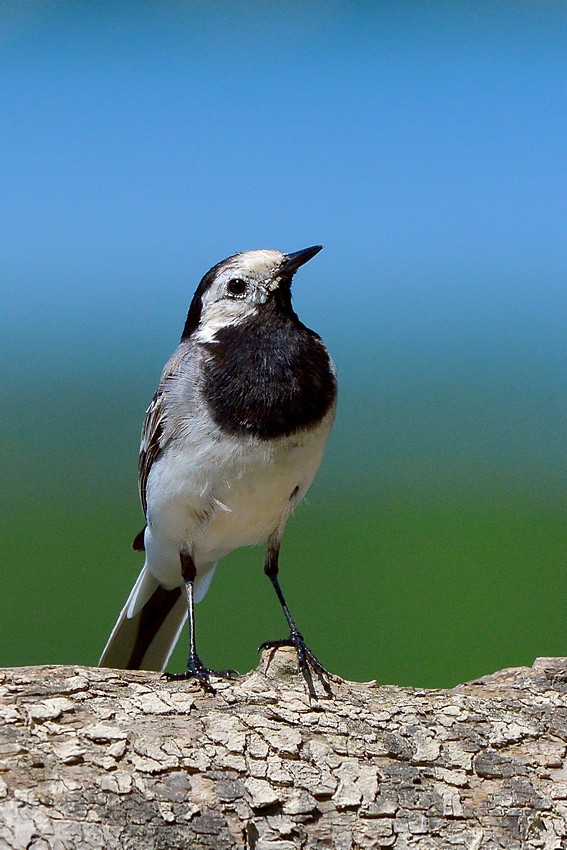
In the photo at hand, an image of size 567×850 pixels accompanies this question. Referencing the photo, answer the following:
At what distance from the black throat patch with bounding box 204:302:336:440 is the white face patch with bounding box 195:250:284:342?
5 cm

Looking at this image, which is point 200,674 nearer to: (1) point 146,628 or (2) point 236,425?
(2) point 236,425

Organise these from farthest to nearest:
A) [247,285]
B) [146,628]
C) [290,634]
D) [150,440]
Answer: [146,628] < [150,440] < [247,285] < [290,634]

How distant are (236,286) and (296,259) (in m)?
0.25

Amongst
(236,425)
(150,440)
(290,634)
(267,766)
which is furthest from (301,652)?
(150,440)

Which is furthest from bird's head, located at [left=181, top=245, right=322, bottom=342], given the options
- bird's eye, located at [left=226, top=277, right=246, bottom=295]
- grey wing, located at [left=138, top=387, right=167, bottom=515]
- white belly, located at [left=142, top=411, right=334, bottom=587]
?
white belly, located at [left=142, top=411, right=334, bottom=587]

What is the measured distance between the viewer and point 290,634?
11.1 feet

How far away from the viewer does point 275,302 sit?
3500 millimetres

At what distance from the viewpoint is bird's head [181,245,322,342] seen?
3480 mm

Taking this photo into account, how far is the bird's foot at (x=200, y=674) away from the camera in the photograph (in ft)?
9.43

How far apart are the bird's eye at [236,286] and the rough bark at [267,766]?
55.0 inches

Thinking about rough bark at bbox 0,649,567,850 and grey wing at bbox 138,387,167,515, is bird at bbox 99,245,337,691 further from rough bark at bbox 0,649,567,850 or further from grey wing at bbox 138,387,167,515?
rough bark at bbox 0,649,567,850

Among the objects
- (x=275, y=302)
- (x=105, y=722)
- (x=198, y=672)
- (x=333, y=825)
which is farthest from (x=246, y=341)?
(x=333, y=825)

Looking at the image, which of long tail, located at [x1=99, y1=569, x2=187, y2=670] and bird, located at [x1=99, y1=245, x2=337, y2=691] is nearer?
bird, located at [x1=99, y1=245, x2=337, y2=691]

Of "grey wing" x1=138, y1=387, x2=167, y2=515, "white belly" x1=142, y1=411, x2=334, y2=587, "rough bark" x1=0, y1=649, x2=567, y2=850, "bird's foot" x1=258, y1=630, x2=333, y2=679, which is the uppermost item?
"grey wing" x1=138, y1=387, x2=167, y2=515
